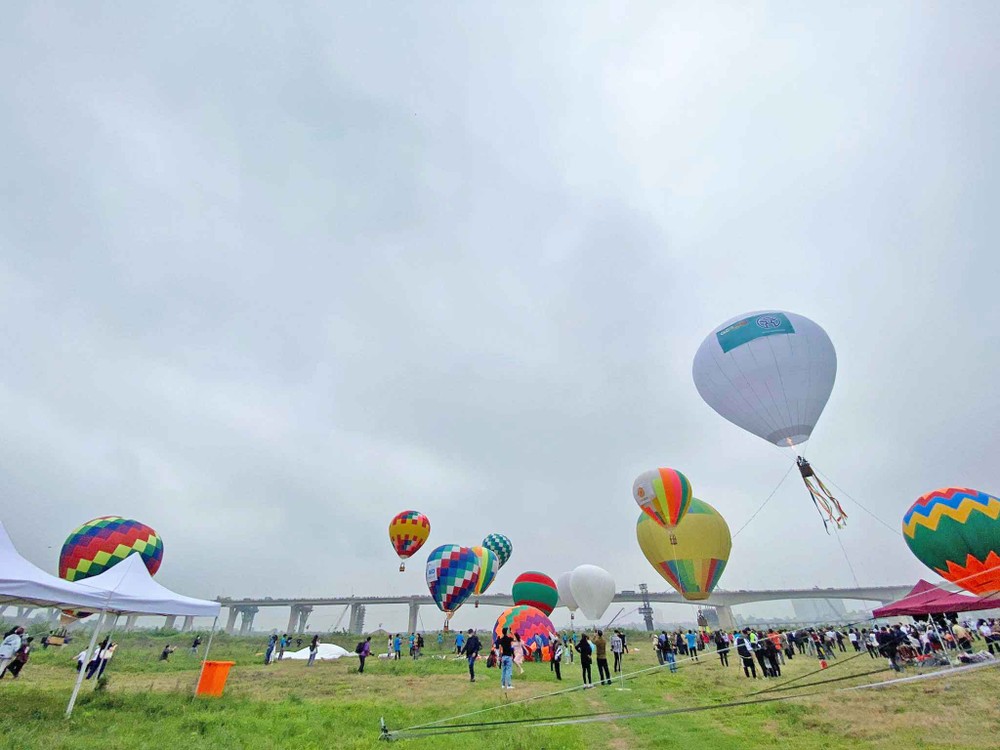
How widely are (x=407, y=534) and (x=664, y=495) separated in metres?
19.9

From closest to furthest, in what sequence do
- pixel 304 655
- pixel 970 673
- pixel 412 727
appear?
pixel 412 727 < pixel 970 673 < pixel 304 655

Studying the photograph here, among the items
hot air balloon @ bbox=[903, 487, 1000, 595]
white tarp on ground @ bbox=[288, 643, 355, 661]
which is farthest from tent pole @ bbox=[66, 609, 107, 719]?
hot air balloon @ bbox=[903, 487, 1000, 595]

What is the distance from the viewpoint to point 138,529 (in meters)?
27.0

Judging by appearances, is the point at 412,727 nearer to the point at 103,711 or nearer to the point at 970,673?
the point at 103,711

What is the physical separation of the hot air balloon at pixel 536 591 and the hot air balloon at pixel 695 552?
31.3ft

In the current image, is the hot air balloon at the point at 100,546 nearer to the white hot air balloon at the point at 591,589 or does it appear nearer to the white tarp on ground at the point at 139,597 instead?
the white tarp on ground at the point at 139,597

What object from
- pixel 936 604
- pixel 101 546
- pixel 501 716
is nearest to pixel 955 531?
pixel 936 604

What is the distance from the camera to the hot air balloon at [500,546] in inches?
1692

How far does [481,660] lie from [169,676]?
15.3 m

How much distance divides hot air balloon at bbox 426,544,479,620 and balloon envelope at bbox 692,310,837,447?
57.2 feet

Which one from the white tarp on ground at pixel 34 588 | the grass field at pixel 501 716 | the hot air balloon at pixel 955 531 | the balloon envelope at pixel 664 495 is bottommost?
the grass field at pixel 501 716

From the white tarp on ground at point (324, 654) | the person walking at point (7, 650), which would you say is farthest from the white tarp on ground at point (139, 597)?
the white tarp on ground at point (324, 654)

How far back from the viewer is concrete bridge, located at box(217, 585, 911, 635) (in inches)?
3374

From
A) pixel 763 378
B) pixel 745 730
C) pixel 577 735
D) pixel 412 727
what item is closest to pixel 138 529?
pixel 412 727
